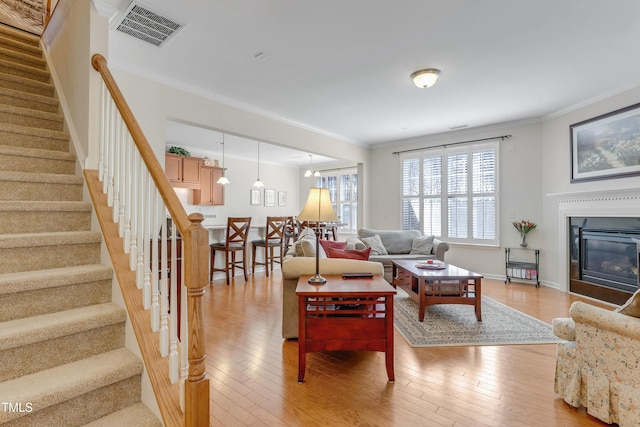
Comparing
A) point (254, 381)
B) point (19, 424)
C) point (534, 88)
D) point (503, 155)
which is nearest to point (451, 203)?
point (503, 155)

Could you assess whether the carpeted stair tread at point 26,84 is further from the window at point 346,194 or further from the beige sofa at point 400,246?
the window at point 346,194

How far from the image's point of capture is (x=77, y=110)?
2199mm

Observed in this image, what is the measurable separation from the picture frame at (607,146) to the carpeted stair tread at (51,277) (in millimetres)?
5299

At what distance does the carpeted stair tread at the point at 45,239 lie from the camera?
1514 millimetres

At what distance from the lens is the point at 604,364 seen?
1705 millimetres

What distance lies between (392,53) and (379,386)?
9.21 feet

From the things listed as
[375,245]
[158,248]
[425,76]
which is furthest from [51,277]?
[375,245]

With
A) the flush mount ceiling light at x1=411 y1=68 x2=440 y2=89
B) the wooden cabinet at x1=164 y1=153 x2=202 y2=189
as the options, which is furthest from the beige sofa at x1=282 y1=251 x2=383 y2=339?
the wooden cabinet at x1=164 y1=153 x2=202 y2=189

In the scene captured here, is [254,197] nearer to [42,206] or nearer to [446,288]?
[446,288]

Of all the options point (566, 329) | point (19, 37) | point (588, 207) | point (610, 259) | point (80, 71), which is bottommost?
point (566, 329)

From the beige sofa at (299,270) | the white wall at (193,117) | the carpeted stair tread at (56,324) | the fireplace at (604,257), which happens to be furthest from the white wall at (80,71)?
the fireplace at (604,257)

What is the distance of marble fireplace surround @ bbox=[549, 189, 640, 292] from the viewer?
366 centimetres

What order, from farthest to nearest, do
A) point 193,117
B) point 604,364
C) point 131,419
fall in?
point 193,117 → point 604,364 → point 131,419

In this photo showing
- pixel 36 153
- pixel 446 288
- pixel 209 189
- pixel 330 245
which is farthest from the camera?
pixel 209 189
